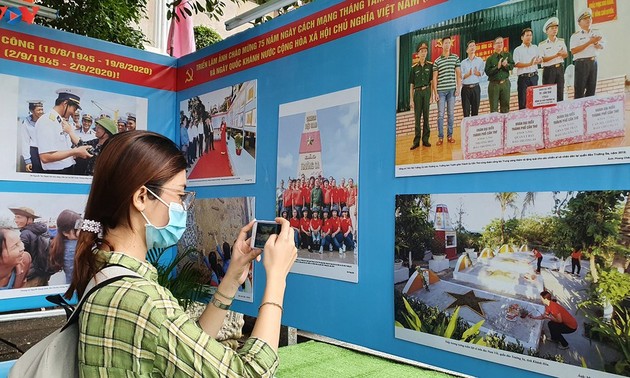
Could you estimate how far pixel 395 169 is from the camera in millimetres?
1815

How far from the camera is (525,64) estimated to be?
147cm

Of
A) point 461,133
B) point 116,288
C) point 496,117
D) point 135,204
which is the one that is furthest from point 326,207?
point 116,288

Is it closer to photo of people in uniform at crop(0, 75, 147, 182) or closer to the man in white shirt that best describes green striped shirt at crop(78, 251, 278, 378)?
the man in white shirt

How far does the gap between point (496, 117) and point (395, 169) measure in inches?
16.5

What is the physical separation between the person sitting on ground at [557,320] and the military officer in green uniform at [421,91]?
0.62 metres

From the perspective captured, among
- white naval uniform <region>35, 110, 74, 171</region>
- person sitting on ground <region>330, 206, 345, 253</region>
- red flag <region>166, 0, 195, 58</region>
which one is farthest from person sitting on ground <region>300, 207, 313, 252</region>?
red flag <region>166, 0, 195, 58</region>

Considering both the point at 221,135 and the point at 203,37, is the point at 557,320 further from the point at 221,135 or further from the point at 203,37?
the point at 203,37

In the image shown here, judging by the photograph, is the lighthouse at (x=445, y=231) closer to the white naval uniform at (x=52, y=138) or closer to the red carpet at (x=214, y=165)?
the red carpet at (x=214, y=165)

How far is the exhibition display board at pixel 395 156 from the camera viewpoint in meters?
1.39

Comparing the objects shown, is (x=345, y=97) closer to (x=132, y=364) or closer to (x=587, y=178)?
(x=587, y=178)

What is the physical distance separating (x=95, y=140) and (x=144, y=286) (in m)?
1.95

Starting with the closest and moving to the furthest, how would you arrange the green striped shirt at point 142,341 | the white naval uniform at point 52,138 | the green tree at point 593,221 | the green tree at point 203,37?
the green striped shirt at point 142,341
the green tree at point 593,221
the white naval uniform at point 52,138
the green tree at point 203,37

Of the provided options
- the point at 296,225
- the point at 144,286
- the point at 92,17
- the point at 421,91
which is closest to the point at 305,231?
the point at 296,225

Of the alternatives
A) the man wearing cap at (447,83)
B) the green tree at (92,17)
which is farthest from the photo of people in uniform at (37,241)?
the man wearing cap at (447,83)
